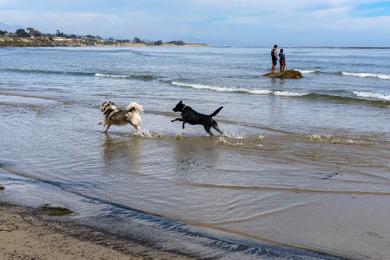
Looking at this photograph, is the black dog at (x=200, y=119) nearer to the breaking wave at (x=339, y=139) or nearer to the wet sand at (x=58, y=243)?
the breaking wave at (x=339, y=139)

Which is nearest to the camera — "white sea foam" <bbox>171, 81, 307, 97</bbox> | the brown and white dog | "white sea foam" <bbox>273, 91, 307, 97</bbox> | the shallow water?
the shallow water

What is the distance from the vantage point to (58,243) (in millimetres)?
4551

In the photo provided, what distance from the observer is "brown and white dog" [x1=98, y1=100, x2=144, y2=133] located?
451 inches

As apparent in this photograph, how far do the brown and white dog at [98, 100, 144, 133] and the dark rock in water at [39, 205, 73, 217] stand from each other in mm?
5691

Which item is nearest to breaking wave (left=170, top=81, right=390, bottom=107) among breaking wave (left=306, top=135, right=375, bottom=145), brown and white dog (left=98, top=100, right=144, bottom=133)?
breaking wave (left=306, top=135, right=375, bottom=145)

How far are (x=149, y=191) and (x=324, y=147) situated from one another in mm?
4634

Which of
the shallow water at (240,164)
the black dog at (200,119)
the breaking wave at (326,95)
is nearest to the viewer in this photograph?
the shallow water at (240,164)

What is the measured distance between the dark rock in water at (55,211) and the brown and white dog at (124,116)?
5.69m

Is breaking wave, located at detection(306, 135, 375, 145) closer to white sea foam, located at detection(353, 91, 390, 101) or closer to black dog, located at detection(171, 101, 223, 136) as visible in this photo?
black dog, located at detection(171, 101, 223, 136)

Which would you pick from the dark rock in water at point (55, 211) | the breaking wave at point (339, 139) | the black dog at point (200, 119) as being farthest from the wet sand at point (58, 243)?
the breaking wave at point (339, 139)

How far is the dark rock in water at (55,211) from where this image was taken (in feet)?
18.4

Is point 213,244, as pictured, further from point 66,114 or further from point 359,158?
point 66,114

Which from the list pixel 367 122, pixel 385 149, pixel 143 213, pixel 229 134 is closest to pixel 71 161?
pixel 143 213

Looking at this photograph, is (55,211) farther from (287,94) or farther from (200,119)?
(287,94)
